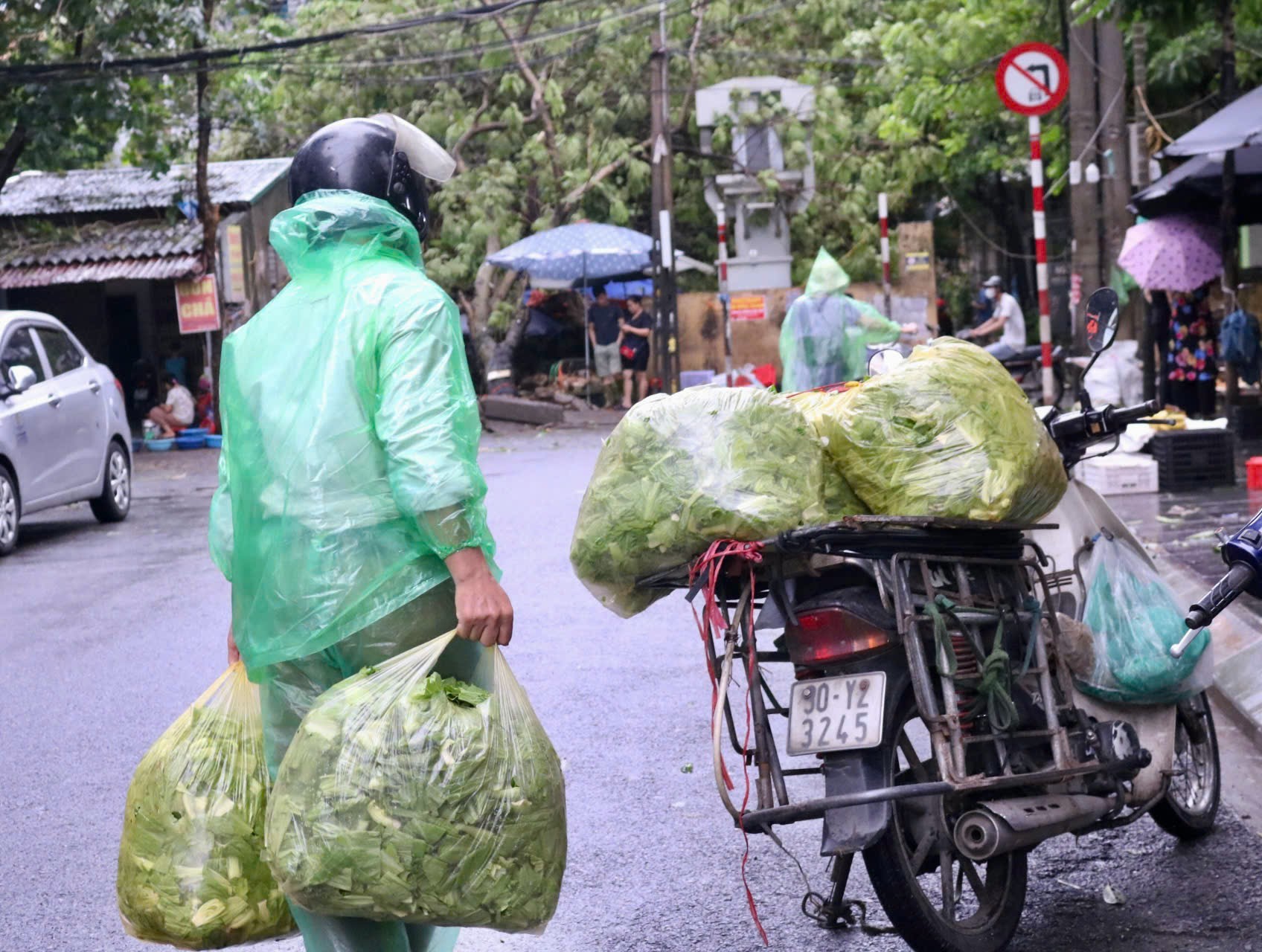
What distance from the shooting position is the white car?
11.0 m

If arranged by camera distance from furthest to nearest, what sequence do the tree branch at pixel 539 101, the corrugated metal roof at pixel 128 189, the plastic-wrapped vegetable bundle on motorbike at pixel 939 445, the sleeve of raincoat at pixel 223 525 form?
the tree branch at pixel 539 101
the corrugated metal roof at pixel 128 189
the plastic-wrapped vegetable bundle on motorbike at pixel 939 445
the sleeve of raincoat at pixel 223 525

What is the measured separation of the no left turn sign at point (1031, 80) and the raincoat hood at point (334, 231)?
29.3 feet

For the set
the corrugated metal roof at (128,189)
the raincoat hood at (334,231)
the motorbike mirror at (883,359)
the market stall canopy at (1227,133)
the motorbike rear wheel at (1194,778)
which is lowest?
the motorbike rear wheel at (1194,778)

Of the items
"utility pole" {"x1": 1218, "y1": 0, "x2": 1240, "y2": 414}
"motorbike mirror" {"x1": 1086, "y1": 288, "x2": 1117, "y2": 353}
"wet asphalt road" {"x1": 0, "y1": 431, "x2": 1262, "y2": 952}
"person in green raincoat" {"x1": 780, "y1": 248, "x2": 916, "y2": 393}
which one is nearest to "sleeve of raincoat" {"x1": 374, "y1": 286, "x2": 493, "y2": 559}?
"wet asphalt road" {"x1": 0, "y1": 431, "x2": 1262, "y2": 952}

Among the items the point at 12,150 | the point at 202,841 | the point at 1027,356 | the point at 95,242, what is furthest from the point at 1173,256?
the point at 95,242

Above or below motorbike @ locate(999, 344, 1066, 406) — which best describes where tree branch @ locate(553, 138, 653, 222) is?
above

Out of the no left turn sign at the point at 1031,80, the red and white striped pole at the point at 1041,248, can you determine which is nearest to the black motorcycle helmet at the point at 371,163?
the red and white striped pole at the point at 1041,248

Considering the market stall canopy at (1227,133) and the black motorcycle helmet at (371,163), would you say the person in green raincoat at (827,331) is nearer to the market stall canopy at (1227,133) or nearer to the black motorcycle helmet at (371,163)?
the market stall canopy at (1227,133)

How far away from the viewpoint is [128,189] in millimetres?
24578

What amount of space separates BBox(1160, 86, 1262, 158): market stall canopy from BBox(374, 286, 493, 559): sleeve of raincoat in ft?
27.6

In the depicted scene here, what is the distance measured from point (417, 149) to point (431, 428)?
2.42 feet

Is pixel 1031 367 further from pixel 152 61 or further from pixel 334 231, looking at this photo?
pixel 334 231

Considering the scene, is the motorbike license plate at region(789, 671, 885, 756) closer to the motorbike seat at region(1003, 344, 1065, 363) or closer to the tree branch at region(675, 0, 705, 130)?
the motorbike seat at region(1003, 344, 1065, 363)

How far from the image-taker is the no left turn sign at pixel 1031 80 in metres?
11.1
